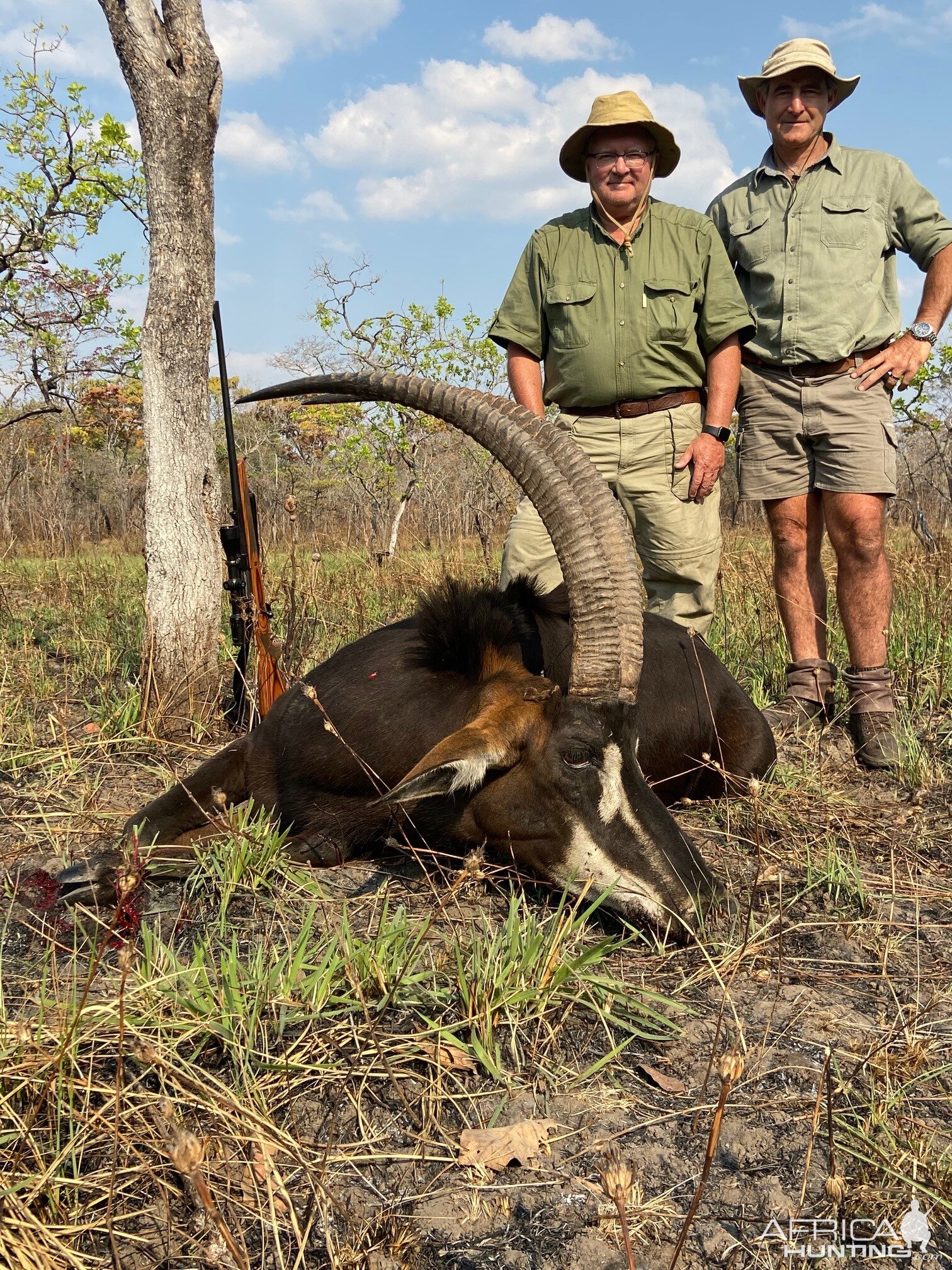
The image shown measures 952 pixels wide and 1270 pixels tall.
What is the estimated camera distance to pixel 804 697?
5.14 m

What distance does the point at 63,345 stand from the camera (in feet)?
47.9

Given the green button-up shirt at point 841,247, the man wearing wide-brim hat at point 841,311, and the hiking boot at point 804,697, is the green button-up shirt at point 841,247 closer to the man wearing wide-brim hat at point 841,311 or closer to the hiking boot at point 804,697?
the man wearing wide-brim hat at point 841,311

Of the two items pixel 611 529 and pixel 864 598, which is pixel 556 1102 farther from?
pixel 864 598

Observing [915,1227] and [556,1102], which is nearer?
[915,1227]

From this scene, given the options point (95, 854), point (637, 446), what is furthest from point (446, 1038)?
point (637, 446)

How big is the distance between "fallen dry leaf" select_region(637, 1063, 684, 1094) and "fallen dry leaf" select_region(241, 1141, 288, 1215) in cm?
87

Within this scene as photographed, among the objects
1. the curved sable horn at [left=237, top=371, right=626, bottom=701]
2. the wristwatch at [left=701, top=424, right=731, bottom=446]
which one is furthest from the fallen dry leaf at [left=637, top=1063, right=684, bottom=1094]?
the wristwatch at [left=701, top=424, right=731, bottom=446]

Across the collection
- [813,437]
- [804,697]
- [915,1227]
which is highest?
[813,437]

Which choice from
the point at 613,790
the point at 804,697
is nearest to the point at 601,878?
the point at 613,790

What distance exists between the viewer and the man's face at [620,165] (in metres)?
4.59

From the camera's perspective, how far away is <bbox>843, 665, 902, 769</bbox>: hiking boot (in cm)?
459

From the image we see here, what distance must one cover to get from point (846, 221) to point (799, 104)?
626mm

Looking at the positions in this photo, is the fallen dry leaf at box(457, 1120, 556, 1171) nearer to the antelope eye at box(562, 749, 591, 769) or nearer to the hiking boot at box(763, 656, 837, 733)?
the antelope eye at box(562, 749, 591, 769)

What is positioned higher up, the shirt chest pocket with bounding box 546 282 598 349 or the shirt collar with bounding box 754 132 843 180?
the shirt collar with bounding box 754 132 843 180
